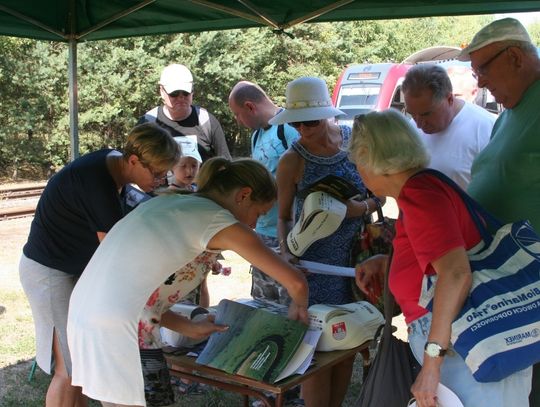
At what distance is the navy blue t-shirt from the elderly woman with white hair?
95 cm

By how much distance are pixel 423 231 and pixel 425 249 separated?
0.15 feet

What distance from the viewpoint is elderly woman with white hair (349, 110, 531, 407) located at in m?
1.56

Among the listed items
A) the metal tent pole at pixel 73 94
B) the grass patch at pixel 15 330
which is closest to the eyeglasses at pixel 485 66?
the metal tent pole at pixel 73 94

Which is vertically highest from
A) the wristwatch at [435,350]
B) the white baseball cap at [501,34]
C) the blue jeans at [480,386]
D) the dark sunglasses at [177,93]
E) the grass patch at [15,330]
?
the white baseball cap at [501,34]

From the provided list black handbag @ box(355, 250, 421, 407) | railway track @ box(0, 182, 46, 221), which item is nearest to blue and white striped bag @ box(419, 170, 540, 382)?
black handbag @ box(355, 250, 421, 407)

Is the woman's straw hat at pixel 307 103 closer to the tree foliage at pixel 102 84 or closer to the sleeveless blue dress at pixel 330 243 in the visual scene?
the sleeveless blue dress at pixel 330 243

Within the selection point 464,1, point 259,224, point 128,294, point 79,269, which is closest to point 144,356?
point 128,294

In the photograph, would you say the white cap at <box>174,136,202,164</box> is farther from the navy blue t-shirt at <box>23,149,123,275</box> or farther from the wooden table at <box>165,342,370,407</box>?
the wooden table at <box>165,342,370,407</box>

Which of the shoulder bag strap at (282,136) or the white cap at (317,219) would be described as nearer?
the white cap at (317,219)

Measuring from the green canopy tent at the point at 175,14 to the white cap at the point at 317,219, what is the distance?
1.14 m

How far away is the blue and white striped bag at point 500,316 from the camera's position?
5.04 feet

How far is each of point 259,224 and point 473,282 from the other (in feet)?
6.25

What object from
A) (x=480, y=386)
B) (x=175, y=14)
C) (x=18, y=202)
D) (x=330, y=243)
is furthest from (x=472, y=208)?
(x=18, y=202)

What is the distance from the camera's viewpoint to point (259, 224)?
340 cm
